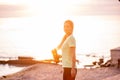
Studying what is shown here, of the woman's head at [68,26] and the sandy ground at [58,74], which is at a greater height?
the woman's head at [68,26]

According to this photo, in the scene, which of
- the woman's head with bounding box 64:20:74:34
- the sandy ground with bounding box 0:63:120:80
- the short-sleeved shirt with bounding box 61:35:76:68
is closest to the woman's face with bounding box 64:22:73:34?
the woman's head with bounding box 64:20:74:34

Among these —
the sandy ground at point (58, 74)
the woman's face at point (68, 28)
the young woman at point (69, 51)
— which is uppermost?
the woman's face at point (68, 28)

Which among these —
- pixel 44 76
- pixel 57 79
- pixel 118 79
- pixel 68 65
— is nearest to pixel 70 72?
pixel 68 65

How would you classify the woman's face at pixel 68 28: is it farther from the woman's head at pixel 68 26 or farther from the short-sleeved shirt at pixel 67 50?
the short-sleeved shirt at pixel 67 50

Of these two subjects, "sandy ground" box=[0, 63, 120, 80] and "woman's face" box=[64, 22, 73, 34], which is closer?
"woman's face" box=[64, 22, 73, 34]

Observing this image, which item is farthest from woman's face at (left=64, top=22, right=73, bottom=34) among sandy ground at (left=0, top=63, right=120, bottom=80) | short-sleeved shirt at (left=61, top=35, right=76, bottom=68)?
sandy ground at (left=0, top=63, right=120, bottom=80)

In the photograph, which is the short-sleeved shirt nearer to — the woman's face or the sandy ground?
the woman's face

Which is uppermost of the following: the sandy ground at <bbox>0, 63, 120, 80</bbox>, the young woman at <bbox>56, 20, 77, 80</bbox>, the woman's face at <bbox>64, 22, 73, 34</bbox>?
Result: the woman's face at <bbox>64, 22, 73, 34</bbox>

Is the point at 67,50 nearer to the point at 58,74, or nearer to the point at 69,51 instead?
the point at 69,51

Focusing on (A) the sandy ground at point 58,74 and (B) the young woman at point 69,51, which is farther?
(A) the sandy ground at point 58,74

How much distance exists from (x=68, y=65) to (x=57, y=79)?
887 cm

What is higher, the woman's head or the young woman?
the woman's head

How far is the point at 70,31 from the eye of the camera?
31.1ft

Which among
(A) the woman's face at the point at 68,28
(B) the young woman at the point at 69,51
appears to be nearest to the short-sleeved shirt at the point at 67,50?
(B) the young woman at the point at 69,51
